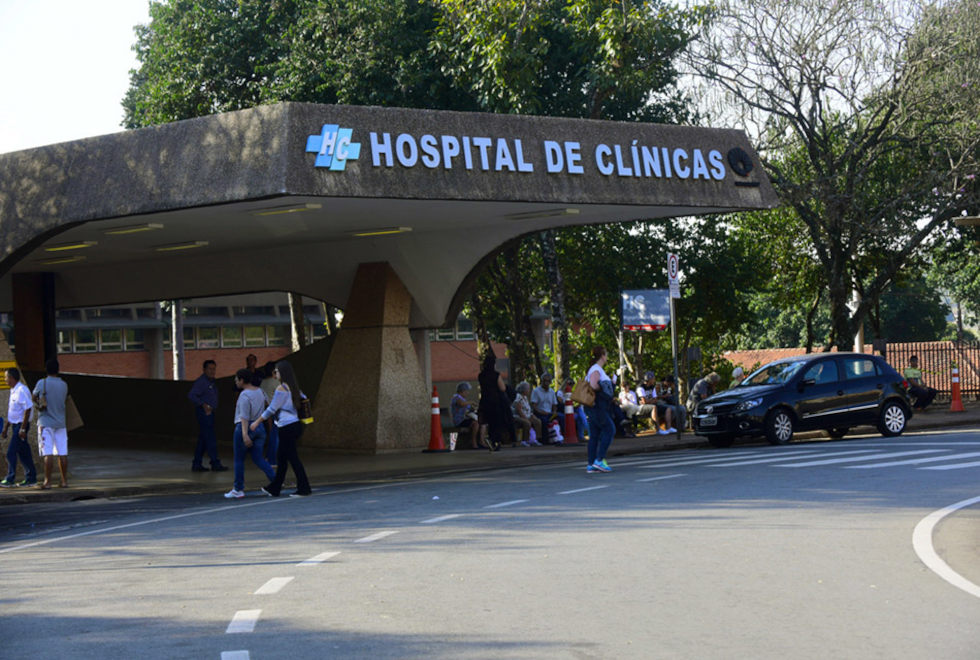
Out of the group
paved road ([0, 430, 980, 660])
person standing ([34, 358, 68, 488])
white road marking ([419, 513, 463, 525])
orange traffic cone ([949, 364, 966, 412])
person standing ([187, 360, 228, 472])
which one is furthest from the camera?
orange traffic cone ([949, 364, 966, 412])

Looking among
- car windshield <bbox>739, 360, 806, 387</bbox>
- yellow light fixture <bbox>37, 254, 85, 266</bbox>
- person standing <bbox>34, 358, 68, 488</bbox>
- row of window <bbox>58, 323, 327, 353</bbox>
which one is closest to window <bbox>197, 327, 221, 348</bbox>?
row of window <bbox>58, 323, 327, 353</bbox>

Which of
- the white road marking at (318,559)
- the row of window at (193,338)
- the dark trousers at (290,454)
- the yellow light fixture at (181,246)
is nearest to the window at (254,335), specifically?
the row of window at (193,338)

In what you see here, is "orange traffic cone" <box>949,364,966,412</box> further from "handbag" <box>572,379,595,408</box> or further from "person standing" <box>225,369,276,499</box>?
"person standing" <box>225,369,276,499</box>

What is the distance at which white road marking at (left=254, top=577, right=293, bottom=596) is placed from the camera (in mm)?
8539

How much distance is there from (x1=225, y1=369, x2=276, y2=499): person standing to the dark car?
10.1m

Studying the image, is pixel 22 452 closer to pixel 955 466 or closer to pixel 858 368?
pixel 955 466

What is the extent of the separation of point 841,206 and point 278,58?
46.9 feet

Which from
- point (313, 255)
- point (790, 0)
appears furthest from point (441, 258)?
point (790, 0)

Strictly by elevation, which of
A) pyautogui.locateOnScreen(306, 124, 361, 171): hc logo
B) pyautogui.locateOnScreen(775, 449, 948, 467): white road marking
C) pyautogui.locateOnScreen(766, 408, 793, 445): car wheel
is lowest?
pyautogui.locateOnScreen(775, 449, 948, 467): white road marking

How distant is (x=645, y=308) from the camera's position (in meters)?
25.3

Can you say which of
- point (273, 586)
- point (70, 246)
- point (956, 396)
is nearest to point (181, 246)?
point (70, 246)

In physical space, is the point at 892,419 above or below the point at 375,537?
above

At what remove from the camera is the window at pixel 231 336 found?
63906 mm

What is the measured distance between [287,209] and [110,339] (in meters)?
43.0
